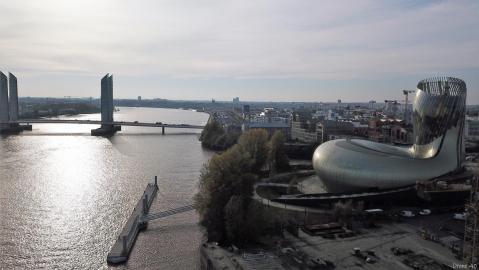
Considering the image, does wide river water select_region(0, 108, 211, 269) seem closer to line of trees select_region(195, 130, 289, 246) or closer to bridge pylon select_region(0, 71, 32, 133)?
line of trees select_region(195, 130, 289, 246)

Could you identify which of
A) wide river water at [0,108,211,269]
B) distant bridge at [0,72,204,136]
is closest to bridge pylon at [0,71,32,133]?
distant bridge at [0,72,204,136]

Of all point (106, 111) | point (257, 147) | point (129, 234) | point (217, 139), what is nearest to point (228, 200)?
point (129, 234)

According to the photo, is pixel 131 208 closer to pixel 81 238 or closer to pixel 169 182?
pixel 81 238

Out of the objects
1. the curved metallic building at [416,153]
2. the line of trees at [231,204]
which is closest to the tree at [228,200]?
the line of trees at [231,204]

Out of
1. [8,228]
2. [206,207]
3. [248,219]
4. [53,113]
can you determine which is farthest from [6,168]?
[53,113]

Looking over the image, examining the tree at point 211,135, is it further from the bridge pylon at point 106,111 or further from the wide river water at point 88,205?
the bridge pylon at point 106,111
